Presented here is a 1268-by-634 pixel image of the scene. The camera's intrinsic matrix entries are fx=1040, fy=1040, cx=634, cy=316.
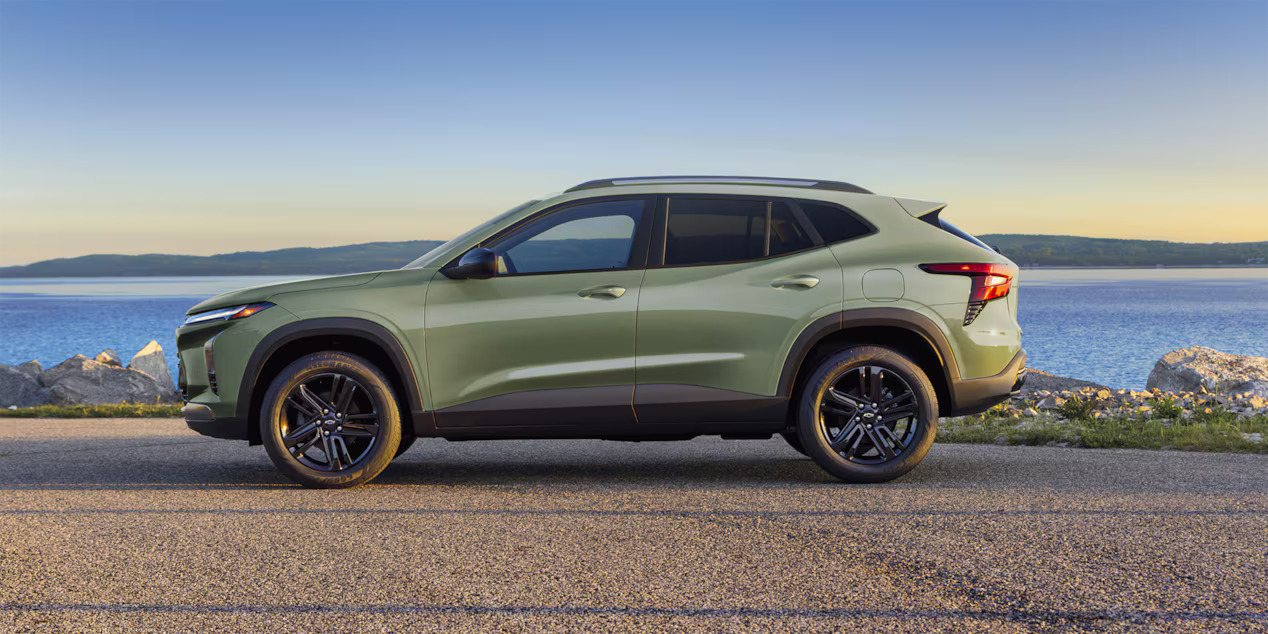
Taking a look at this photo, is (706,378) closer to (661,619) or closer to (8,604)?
(661,619)

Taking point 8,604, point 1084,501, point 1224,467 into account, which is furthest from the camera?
point 1224,467

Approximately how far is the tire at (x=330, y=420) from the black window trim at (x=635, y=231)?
3.03 feet

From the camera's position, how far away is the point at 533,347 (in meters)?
6.52

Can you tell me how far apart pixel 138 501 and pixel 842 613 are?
4.61 meters

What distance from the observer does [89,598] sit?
4.22 m

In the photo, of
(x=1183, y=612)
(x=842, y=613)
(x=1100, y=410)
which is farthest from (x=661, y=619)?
(x=1100, y=410)

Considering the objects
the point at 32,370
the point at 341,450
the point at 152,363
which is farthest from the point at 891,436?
the point at 152,363

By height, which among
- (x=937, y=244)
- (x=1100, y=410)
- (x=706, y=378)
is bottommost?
(x=1100, y=410)

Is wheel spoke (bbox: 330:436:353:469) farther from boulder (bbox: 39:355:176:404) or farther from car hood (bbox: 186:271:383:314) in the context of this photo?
boulder (bbox: 39:355:176:404)

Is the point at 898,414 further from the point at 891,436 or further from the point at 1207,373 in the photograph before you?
the point at 1207,373

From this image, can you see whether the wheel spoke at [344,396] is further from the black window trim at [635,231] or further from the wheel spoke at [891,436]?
the wheel spoke at [891,436]

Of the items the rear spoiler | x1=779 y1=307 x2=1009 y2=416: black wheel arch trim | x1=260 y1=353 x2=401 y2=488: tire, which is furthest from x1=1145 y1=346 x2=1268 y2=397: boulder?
x1=260 y1=353 x2=401 y2=488: tire

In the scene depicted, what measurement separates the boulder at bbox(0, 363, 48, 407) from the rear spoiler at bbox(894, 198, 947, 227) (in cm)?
1761

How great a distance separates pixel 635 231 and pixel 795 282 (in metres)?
1.09
